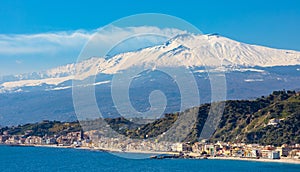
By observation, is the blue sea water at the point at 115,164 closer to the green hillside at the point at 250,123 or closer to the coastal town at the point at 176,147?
the coastal town at the point at 176,147

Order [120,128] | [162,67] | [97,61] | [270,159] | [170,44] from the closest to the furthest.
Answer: [270,159], [120,128], [162,67], [170,44], [97,61]

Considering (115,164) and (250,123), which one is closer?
(115,164)

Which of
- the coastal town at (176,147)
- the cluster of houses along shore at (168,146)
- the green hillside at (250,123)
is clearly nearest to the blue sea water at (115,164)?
the coastal town at (176,147)

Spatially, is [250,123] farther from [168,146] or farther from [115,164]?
[115,164]

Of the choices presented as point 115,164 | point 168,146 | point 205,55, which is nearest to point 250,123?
point 168,146

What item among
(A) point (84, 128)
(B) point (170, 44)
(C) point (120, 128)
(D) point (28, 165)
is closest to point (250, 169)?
(D) point (28, 165)

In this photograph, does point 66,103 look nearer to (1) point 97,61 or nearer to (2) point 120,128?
(1) point 97,61

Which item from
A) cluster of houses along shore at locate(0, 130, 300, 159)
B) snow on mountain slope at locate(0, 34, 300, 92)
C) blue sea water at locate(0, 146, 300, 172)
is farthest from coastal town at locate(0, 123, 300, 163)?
snow on mountain slope at locate(0, 34, 300, 92)
